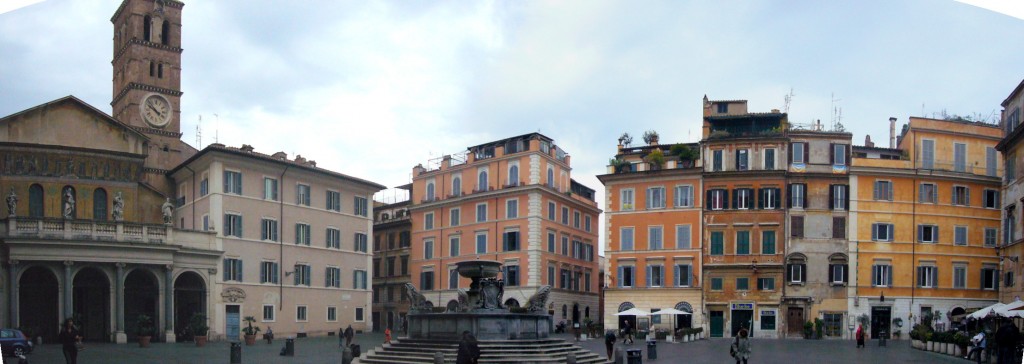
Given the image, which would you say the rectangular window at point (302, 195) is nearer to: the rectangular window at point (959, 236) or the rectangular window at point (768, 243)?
the rectangular window at point (768, 243)

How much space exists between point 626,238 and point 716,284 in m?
6.50

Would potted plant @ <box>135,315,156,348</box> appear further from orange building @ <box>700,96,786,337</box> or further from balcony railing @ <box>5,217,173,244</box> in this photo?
orange building @ <box>700,96,786,337</box>

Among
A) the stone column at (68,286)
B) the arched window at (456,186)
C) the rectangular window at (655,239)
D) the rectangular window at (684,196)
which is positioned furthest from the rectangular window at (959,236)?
the stone column at (68,286)

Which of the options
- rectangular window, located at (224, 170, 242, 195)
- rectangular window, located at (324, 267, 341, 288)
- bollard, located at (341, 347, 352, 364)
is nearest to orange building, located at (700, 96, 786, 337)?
rectangular window, located at (324, 267, 341, 288)

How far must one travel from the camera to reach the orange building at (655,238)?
59.3 meters

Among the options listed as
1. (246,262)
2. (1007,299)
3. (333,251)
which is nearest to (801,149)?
(1007,299)

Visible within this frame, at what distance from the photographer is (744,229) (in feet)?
192

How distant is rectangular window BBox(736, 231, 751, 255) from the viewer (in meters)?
58.3

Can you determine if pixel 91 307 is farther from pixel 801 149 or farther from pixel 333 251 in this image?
pixel 801 149

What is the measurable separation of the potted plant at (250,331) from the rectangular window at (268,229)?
509cm

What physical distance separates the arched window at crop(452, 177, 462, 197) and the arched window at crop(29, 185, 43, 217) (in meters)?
36.1

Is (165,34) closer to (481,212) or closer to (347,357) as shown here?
(481,212)

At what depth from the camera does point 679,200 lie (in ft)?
197

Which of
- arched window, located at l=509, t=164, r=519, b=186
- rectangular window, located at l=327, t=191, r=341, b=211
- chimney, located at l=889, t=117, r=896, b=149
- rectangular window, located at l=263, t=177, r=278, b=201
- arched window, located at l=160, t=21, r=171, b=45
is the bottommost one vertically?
rectangular window, located at l=327, t=191, r=341, b=211
